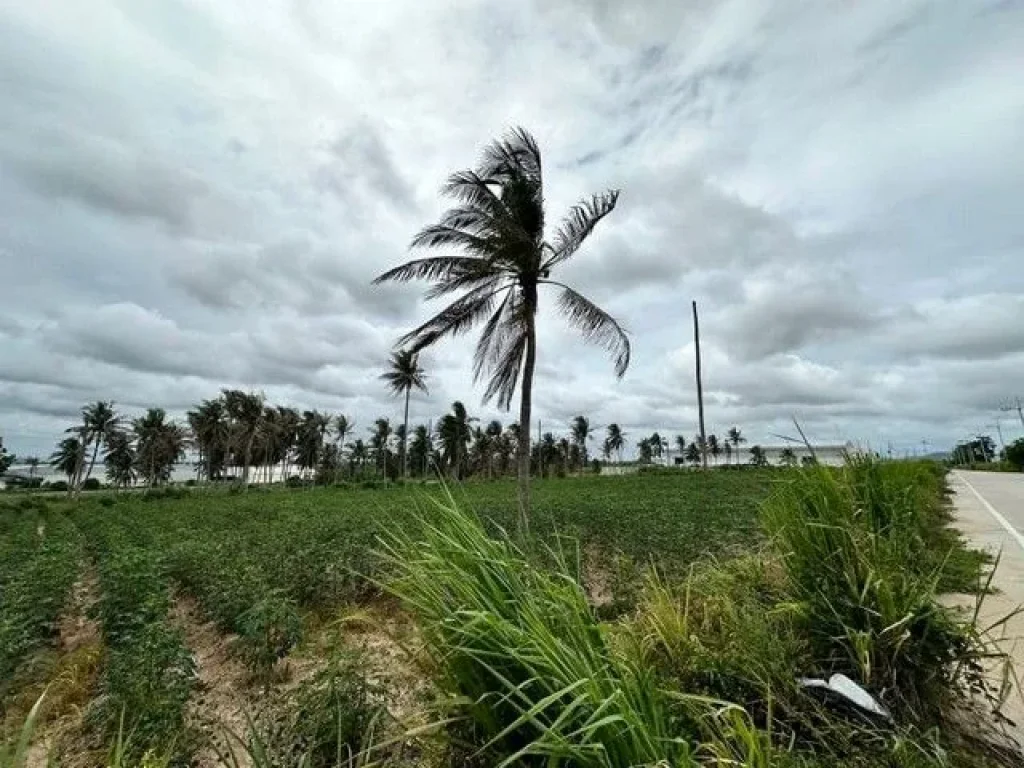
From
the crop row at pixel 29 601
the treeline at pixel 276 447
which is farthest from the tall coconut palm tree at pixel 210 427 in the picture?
the crop row at pixel 29 601

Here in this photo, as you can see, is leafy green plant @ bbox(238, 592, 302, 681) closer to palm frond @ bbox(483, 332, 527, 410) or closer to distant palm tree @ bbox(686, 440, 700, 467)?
palm frond @ bbox(483, 332, 527, 410)

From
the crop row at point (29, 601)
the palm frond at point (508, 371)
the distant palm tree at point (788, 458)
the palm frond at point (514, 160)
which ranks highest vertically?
the palm frond at point (514, 160)

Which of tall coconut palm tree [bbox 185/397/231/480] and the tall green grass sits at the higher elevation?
tall coconut palm tree [bbox 185/397/231/480]

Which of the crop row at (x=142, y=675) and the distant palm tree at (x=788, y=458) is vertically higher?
the distant palm tree at (x=788, y=458)

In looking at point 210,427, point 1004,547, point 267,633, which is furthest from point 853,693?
point 210,427

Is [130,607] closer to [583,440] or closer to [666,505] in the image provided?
[666,505]

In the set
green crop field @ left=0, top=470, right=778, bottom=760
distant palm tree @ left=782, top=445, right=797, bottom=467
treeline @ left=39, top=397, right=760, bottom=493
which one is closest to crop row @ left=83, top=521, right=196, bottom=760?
green crop field @ left=0, top=470, right=778, bottom=760

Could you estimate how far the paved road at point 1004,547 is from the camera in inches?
162

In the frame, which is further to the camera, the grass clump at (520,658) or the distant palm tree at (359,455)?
the distant palm tree at (359,455)

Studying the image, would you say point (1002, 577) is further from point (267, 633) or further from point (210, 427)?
point (210, 427)

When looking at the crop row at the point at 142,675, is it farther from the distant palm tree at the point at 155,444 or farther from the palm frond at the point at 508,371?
the distant palm tree at the point at 155,444

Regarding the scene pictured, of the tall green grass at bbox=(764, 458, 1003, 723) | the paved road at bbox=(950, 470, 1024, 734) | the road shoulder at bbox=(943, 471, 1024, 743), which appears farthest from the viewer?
the paved road at bbox=(950, 470, 1024, 734)

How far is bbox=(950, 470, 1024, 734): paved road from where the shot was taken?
413 centimetres

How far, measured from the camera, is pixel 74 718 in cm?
473
